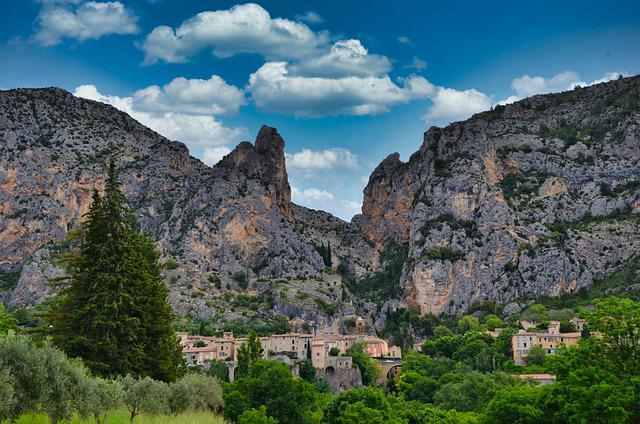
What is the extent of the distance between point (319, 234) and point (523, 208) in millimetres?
56178

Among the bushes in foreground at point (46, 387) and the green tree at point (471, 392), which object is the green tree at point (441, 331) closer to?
the green tree at point (471, 392)

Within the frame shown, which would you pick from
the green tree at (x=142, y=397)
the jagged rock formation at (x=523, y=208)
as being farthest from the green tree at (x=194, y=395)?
the jagged rock formation at (x=523, y=208)

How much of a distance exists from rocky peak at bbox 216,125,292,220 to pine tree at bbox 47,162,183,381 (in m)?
133

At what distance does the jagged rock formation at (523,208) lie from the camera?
14788 centimetres

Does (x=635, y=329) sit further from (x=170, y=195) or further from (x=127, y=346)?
(x=170, y=195)

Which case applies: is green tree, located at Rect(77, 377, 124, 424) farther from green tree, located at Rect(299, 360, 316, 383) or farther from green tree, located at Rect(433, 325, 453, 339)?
green tree, located at Rect(433, 325, 453, 339)

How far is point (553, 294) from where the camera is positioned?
144 m

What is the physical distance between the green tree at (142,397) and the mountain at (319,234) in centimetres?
11019

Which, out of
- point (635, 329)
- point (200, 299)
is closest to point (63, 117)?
point (200, 299)

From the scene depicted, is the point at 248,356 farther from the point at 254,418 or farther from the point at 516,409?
the point at 516,409

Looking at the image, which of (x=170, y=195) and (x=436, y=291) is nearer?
(x=436, y=291)

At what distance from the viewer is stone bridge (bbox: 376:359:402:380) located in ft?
381

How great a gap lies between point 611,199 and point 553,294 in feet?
94.5

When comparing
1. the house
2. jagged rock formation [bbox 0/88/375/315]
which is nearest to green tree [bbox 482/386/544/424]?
the house
